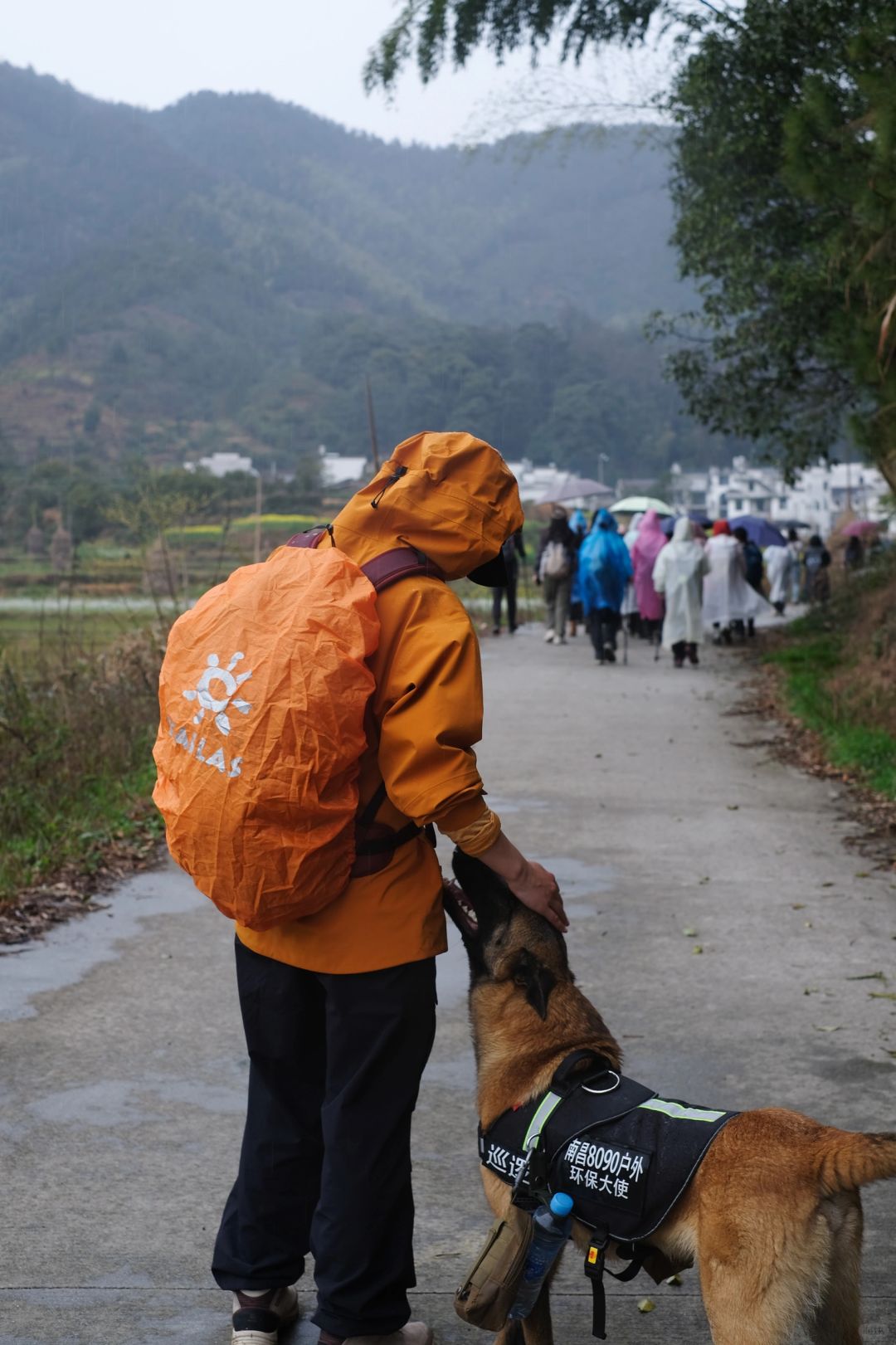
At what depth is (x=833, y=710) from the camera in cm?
1240

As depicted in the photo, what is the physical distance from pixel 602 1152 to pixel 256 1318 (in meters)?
0.98

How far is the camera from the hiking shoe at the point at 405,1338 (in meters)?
3.03

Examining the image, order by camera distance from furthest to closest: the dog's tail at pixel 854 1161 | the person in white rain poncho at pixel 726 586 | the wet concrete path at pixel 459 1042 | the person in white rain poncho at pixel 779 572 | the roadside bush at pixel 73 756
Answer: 1. the person in white rain poncho at pixel 779 572
2. the person in white rain poncho at pixel 726 586
3. the roadside bush at pixel 73 756
4. the wet concrete path at pixel 459 1042
5. the dog's tail at pixel 854 1161

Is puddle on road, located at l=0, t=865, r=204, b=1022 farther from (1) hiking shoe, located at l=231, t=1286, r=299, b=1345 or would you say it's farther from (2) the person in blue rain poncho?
(2) the person in blue rain poncho

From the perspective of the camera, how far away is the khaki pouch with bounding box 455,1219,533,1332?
2.83 metres

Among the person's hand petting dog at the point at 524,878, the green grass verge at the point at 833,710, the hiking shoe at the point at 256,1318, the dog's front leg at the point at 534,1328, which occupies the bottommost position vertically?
the hiking shoe at the point at 256,1318

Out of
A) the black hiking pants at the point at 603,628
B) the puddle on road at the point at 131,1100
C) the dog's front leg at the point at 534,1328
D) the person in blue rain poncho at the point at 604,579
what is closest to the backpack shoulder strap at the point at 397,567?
the dog's front leg at the point at 534,1328

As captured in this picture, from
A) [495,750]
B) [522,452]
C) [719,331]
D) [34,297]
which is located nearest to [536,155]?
[719,331]

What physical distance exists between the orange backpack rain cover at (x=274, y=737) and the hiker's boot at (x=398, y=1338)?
888 millimetres

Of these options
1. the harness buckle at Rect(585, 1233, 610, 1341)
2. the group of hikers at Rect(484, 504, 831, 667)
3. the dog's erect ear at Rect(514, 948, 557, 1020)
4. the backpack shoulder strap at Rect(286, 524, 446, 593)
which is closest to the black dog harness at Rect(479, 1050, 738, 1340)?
the harness buckle at Rect(585, 1233, 610, 1341)

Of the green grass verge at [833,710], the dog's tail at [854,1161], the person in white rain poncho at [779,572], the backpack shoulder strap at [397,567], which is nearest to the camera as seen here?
the dog's tail at [854,1161]

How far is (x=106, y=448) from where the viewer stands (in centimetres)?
9781

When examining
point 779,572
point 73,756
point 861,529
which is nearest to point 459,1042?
point 73,756

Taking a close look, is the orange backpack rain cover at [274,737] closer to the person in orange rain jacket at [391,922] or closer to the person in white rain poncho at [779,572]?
the person in orange rain jacket at [391,922]
